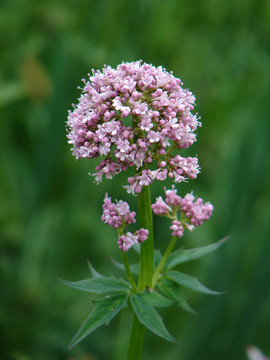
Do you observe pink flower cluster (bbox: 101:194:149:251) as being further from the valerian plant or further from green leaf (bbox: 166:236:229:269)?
green leaf (bbox: 166:236:229:269)

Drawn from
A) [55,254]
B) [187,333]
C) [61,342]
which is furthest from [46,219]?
[187,333]

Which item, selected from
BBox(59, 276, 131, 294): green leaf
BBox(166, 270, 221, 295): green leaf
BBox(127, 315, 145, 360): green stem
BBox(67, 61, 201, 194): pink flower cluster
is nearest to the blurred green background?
BBox(127, 315, 145, 360): green stem

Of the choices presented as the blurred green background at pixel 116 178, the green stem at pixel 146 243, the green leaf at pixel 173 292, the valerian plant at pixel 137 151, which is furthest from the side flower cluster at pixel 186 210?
the blurred green background at pixel 116 178

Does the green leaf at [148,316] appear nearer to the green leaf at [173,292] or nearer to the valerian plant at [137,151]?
the valerian plant at [137,151]

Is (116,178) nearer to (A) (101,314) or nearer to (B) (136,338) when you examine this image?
(B) (136,338)

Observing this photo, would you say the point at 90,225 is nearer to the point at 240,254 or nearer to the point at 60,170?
the point at 60,170

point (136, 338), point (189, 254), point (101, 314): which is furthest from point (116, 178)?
point (101, 314)
